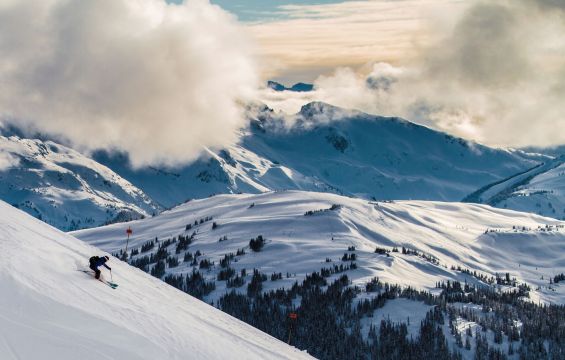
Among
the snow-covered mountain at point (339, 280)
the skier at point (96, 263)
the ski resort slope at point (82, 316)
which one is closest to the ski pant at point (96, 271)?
the skier at point (96, 263)

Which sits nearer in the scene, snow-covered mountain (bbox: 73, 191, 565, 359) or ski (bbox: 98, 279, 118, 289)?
ski (bbox: 98, 279, 118, 289)

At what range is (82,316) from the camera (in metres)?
22.6

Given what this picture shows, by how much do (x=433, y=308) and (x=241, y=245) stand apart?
79.5m

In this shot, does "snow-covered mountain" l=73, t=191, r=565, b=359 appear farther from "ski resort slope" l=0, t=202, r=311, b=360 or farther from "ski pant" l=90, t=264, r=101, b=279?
"ski pant" l=90, t=264, r=101, b=279

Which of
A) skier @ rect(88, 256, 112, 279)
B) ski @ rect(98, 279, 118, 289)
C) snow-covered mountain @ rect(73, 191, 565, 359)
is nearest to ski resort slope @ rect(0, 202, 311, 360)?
ski @ rect(98, 279, 118, 289)

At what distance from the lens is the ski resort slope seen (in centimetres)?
1978

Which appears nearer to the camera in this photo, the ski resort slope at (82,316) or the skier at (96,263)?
the ski resort slope at (82,316)

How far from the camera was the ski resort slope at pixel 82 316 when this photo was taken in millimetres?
19781

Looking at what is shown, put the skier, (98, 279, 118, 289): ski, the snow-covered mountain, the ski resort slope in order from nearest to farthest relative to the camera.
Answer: the ski resort slope < the skier < (98, 279, 118, 289): ski < the snow-covered mountain

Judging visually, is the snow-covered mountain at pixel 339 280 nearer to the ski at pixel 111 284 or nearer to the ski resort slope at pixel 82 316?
the ski resort slope at pixel 82 316

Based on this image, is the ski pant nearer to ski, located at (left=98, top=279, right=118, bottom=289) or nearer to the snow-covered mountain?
ski, located at (left=98, top=279, right=118, bottom=289)

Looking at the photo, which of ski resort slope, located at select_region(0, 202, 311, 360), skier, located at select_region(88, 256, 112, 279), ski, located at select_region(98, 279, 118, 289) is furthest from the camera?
ski, located at select_region(98, 279, 118, 289)

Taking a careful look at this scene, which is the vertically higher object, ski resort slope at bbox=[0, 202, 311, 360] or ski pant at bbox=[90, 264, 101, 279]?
ski pant at bbox=[90, 264, 101, 279]

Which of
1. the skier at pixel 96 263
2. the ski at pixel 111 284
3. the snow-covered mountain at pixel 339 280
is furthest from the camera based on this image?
the snow-covered mountain at pixel 339 280
